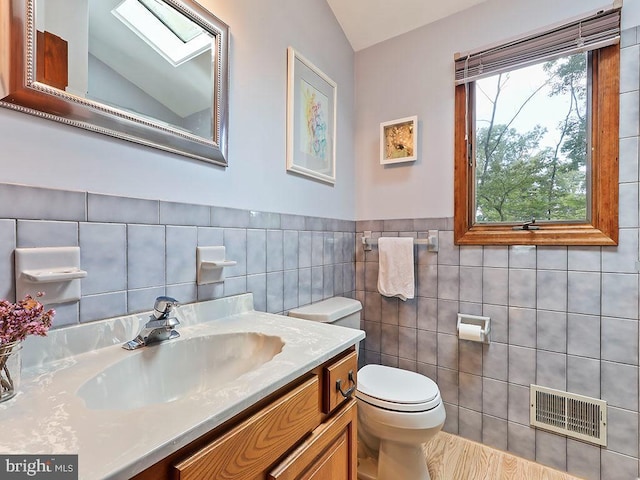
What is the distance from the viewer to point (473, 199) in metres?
1.72

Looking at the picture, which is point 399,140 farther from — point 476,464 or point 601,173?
point 476,464

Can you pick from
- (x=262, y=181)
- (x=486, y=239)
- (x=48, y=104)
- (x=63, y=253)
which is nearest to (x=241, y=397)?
(x=63, y=253)

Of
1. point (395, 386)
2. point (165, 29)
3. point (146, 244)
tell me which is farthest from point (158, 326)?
point (395, 386)

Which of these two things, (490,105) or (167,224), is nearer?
(167,224)

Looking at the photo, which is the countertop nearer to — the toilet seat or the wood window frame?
the toilet seat

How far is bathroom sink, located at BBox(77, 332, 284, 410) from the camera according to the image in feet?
2.28

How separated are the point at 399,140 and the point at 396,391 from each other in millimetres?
1407

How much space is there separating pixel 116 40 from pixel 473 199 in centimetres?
172

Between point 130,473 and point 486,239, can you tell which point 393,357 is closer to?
point 486,239

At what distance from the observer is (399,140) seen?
190cm

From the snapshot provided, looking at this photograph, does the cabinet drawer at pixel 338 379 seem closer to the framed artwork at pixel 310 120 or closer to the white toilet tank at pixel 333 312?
the white toilet tank at pixel 333 312

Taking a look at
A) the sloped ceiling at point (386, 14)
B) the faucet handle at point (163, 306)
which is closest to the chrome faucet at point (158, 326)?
the faucet handle at point (163, 306)

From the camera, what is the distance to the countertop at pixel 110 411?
414mm

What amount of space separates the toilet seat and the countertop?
20.4 inches
